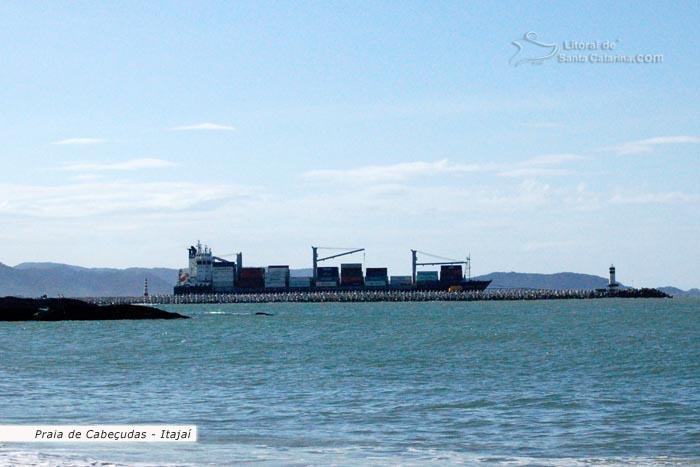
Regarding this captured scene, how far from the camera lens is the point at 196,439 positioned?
22.8 metres

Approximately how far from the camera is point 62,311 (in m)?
94.2

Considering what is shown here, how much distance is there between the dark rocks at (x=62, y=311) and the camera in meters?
91.4

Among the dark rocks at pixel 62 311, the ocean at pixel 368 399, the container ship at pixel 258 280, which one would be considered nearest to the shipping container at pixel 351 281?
the container ship at pixel 258 280

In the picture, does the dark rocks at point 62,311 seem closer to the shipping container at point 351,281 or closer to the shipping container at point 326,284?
the shipping container at point 326,284

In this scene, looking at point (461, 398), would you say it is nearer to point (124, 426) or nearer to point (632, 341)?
point (124, 426)

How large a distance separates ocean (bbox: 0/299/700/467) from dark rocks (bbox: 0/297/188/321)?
3123cm

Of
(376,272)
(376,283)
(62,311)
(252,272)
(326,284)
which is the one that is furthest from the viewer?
(376,272)

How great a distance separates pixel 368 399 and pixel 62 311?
226 feet

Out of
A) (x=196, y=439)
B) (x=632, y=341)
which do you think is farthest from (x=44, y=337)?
(x=196, y=439)

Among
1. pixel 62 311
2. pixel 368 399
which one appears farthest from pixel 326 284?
pixel 368 399

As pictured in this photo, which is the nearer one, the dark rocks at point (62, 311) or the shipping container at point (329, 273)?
the dark rocks at point (62, 311)

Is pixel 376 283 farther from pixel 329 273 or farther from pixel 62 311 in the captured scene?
pixel 62 311

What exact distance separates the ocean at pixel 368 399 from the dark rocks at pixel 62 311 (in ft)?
102

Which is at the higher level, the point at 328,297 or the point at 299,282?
the point at 299,282
